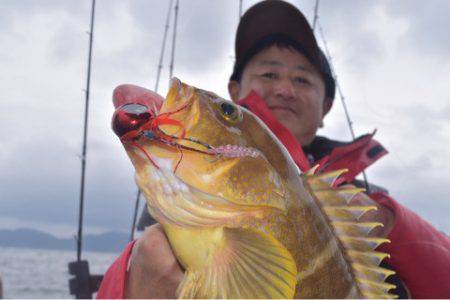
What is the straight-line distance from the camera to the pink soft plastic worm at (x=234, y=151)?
1.54 meters

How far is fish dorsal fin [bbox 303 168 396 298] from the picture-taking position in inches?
72.8

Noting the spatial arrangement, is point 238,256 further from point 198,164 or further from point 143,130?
point 143,130

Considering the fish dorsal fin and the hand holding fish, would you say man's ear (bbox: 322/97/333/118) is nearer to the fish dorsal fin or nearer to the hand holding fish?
the fish dorsal fin

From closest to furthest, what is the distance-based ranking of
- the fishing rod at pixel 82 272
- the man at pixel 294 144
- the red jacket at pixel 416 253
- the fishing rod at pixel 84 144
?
1. the man at pixel 294 144
2. the red jacket at pixel 416 253
3. the fishing rod at pixel 82 272
4. the fishing rod at pixel 84 144

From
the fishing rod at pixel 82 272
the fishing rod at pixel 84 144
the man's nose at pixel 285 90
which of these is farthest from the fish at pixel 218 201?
the fishing rod at pixel 84 144

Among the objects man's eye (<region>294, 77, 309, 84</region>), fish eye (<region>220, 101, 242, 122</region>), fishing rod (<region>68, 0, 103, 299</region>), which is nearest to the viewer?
fish eye (<region>220, 101, 242, 122</region>)

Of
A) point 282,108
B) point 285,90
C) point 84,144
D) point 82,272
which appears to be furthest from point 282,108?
point 84,144

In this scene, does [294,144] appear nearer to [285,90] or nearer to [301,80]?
[285,90]

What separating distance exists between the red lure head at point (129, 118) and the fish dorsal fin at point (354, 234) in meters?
0.76

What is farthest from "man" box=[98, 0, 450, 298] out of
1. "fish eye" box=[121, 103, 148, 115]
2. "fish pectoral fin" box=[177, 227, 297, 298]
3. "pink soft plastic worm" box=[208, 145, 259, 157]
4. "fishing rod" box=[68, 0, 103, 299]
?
"fishing rod" box=[68, 0, 103, 299]

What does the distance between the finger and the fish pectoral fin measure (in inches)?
21.0

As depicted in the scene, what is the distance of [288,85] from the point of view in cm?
364

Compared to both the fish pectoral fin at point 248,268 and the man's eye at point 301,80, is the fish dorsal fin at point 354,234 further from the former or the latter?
the man's eye at point 301,80

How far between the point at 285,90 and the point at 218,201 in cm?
228
